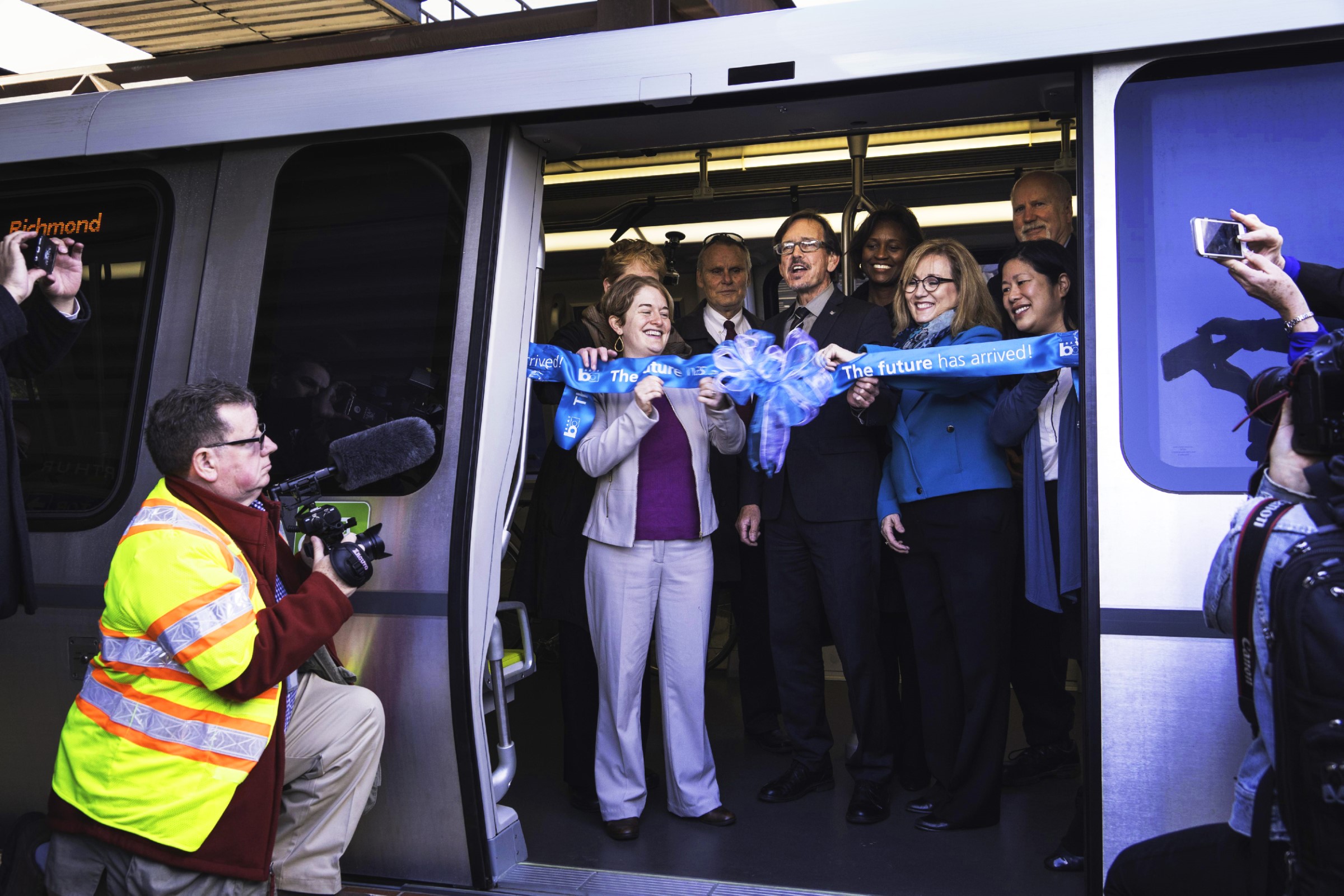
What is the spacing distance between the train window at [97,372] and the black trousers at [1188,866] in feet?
10.1

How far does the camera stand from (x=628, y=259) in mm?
4195

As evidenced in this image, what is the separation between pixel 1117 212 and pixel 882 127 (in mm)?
918

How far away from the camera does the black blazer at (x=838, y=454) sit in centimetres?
377

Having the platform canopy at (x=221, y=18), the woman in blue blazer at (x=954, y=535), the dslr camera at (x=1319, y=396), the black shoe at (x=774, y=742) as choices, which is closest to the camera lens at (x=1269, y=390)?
the dslr camera at (x=1319, y=396)

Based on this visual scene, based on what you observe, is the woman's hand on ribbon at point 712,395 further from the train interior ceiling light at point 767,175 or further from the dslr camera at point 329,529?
the train interior ceiling light at point 767,175

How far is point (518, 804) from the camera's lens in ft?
13.1

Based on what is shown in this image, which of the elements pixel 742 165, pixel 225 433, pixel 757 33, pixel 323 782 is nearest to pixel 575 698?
pixel 323 782

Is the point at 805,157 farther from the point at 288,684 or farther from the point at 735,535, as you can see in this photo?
the point at 288,684

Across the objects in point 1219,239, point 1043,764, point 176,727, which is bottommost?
point 1043,764

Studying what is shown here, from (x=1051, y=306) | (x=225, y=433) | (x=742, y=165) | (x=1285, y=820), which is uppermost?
(x=742, y=165)

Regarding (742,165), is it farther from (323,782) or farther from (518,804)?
(323,782)

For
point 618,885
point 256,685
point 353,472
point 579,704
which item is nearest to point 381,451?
point 353,472

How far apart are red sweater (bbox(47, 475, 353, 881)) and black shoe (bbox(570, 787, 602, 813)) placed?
1418mm

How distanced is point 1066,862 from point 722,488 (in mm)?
1918
